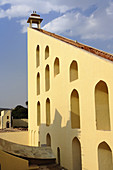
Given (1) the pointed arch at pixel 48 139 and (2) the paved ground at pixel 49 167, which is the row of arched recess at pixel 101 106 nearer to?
(2) the paved ground at pixel 49 167

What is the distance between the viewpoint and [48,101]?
12.3 m

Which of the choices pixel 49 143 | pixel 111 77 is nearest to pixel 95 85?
pixel 111 77

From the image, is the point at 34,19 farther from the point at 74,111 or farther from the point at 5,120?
the point at 5,120

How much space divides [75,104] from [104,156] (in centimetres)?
285

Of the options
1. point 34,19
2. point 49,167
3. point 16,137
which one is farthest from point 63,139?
point 34,19

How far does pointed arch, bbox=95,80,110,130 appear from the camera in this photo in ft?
23.5

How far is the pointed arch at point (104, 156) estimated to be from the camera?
268 inches

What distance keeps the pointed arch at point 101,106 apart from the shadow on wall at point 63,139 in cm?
121

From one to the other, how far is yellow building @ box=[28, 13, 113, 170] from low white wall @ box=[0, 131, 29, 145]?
0.93m

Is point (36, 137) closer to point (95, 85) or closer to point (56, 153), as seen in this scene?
point (56, 153)

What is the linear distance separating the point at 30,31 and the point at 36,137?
8.51 meters

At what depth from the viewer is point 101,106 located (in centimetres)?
727

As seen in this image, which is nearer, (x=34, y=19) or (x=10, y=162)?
(x=10, y=162)

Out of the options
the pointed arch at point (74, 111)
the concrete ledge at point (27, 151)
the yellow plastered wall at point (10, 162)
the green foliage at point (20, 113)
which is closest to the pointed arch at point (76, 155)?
the pointed arch at point (74, 111)
